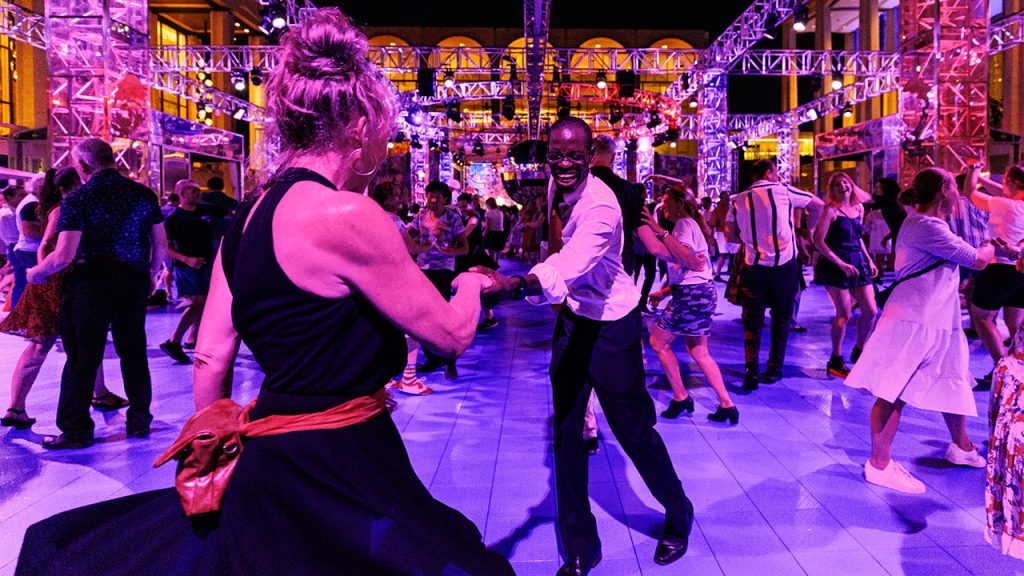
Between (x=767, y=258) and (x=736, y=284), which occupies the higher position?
(x=767, y=258)

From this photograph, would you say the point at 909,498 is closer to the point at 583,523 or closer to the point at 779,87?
the point at 583,523

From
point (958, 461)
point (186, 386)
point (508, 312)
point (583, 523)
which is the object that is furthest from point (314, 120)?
point (508, 312)

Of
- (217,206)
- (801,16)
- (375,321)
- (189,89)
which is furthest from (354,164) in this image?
(189,89)

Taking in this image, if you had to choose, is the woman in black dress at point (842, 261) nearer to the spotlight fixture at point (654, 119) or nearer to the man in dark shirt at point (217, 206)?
the man in dark shirt at point (217, 206)

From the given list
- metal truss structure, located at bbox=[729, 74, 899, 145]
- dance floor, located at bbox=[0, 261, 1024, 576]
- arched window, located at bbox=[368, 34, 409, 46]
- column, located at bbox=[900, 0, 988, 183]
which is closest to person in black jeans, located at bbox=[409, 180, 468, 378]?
dance floor, located at bbox=[0, 261, 1024, 576]

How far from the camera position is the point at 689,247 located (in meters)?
5.05

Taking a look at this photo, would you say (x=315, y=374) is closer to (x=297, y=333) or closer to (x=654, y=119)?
(x=297, y=333)

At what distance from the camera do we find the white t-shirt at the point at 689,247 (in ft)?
16.7

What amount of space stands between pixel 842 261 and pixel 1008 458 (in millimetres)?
4593

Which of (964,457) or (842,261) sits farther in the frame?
(842,261)

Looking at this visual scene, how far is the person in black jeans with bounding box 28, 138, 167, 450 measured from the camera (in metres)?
4.48

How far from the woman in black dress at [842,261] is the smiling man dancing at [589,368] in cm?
396

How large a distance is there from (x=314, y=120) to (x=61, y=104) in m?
9.22

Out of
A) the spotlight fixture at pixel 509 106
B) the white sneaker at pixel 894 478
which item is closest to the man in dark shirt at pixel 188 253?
the white sneaker at pixel 894 478
